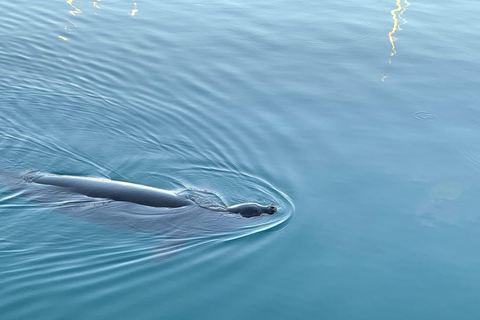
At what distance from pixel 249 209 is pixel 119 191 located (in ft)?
7.22

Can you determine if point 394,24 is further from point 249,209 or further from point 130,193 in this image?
point 130,193

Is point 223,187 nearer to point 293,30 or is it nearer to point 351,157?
point 351,157

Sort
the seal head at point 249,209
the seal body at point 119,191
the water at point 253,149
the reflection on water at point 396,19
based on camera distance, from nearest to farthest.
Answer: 1. the water at point 253,149
2. the seal head at point 249,209
3. the seal body at point 119,191
4. the reflection on water at point 396,19

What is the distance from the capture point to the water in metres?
9.12

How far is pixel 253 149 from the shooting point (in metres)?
12.7

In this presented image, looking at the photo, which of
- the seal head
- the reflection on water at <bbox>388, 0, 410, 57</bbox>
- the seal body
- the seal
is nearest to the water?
the reflection on water at <bbox>388, 0, 410, 57</bbox>

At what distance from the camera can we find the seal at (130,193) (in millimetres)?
10570

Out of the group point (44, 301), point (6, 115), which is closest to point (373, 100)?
point (6, 115)

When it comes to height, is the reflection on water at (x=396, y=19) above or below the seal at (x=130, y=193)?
above

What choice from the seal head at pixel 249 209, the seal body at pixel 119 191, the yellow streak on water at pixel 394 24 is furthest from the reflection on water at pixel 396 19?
the seal body at pixel 119 191

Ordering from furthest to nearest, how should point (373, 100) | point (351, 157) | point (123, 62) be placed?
point (123, 62) < point (373, 100) < point (351, 157)

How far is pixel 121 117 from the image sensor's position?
45.5 feet

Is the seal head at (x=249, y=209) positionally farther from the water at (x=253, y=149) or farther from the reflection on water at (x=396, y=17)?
the reflection on water at (x=396, y=17)

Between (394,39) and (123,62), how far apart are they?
26.2 ft
